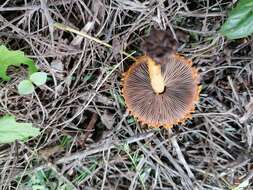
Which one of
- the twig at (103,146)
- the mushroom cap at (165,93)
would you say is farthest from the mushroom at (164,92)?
the twig at (103,146)

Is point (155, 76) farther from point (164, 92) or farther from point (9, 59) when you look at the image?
point (9, 59)

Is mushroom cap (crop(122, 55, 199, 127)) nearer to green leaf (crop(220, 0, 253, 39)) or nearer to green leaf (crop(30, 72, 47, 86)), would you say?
green leaf (crop(220, 0, 253, 39))

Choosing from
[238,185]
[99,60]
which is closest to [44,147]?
[99,60]

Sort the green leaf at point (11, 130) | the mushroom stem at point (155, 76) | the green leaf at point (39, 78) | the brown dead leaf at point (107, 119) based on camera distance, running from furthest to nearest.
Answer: the brown dead leaf at point (107, 119), the green leaf at point (39, 78), the green leaf at point (11, 130), the mushroom stem at point (155, 76)

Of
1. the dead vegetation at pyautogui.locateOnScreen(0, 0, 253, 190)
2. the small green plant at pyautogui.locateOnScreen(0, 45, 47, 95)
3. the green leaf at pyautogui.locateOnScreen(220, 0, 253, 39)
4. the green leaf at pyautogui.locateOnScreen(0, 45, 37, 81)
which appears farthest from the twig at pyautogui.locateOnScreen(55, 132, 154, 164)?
the green leaf at pyautogui.locateOnScreen(220, 0, 253, 39)

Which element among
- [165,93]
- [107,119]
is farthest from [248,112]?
[107,119]

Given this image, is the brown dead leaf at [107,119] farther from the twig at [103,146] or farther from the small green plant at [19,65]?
the small green plant at [19,65]

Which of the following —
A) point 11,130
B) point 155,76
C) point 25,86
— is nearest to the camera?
point 155,76
